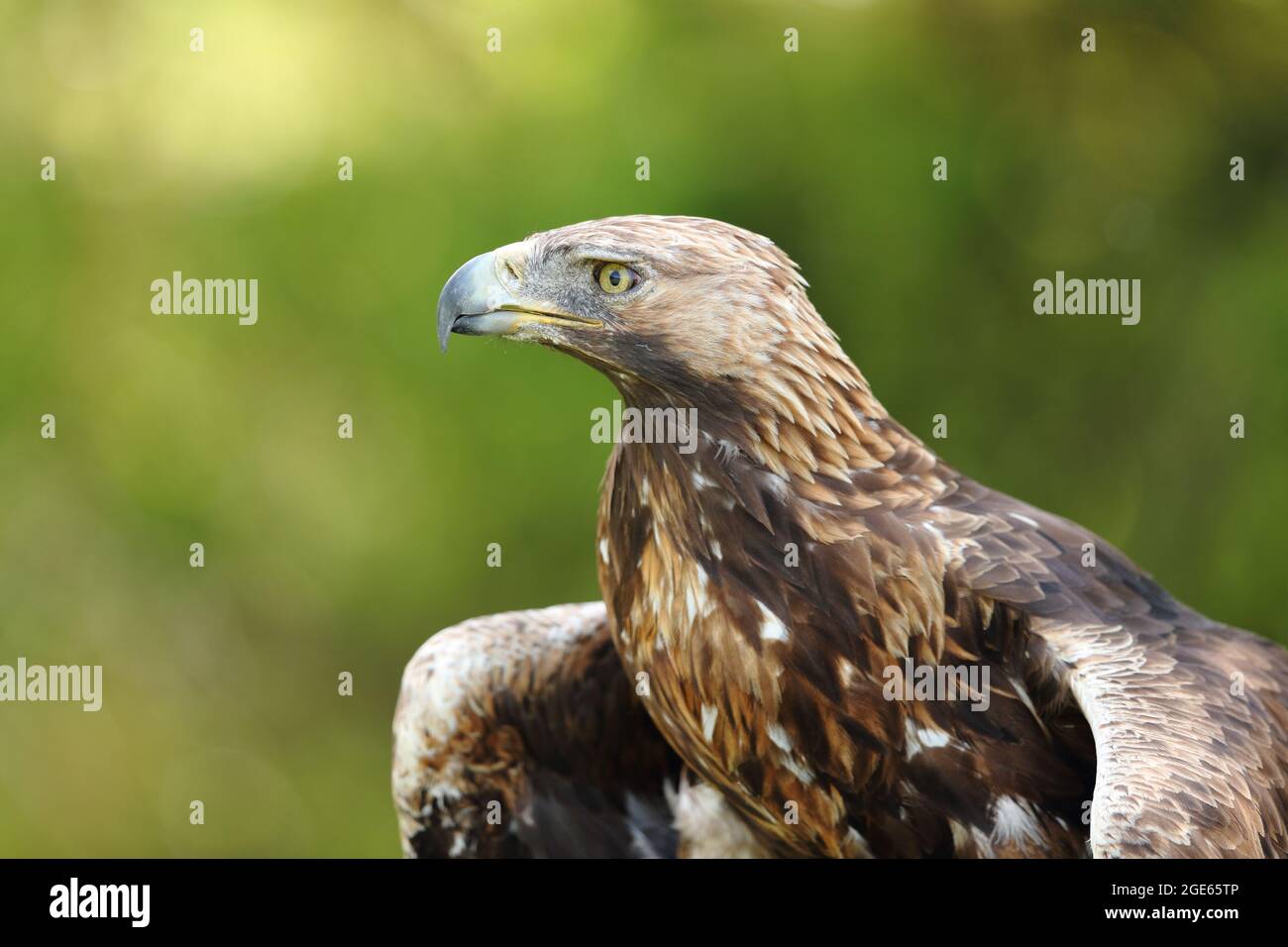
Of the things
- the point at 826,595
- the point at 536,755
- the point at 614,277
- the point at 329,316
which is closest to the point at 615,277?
the point at 614,277

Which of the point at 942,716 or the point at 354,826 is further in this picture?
the point at 354,826

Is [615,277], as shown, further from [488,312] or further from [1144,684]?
[1144,684]

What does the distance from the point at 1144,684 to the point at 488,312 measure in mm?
1169

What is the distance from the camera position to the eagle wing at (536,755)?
8.70 ft

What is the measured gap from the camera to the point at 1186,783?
1798 millimetres

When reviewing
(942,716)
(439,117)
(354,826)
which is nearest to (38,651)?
(354,826)

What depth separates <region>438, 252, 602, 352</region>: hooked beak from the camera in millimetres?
2088

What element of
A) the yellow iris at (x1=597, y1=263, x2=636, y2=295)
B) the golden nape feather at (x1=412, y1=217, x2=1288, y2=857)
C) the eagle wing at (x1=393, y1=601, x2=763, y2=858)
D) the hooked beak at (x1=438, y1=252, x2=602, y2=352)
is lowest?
the eagle wing at (x1=393, y1=601, x2=763, y2=858)

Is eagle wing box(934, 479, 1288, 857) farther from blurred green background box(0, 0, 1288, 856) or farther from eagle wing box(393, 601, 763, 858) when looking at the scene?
blurred green background box(0, 0, 1288, 856)

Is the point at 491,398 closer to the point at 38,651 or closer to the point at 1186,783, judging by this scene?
the point at 38,651

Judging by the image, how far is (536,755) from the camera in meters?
2.72

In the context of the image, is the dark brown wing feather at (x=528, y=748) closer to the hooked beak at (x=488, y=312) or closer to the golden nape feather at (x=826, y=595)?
the golden nape feather at (x=826, y=595)

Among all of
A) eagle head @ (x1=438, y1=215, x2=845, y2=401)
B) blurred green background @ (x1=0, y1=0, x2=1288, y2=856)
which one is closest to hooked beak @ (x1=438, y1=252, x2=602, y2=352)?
eagle head @ (x1=438, y1=215, x2=845, y2=401)
